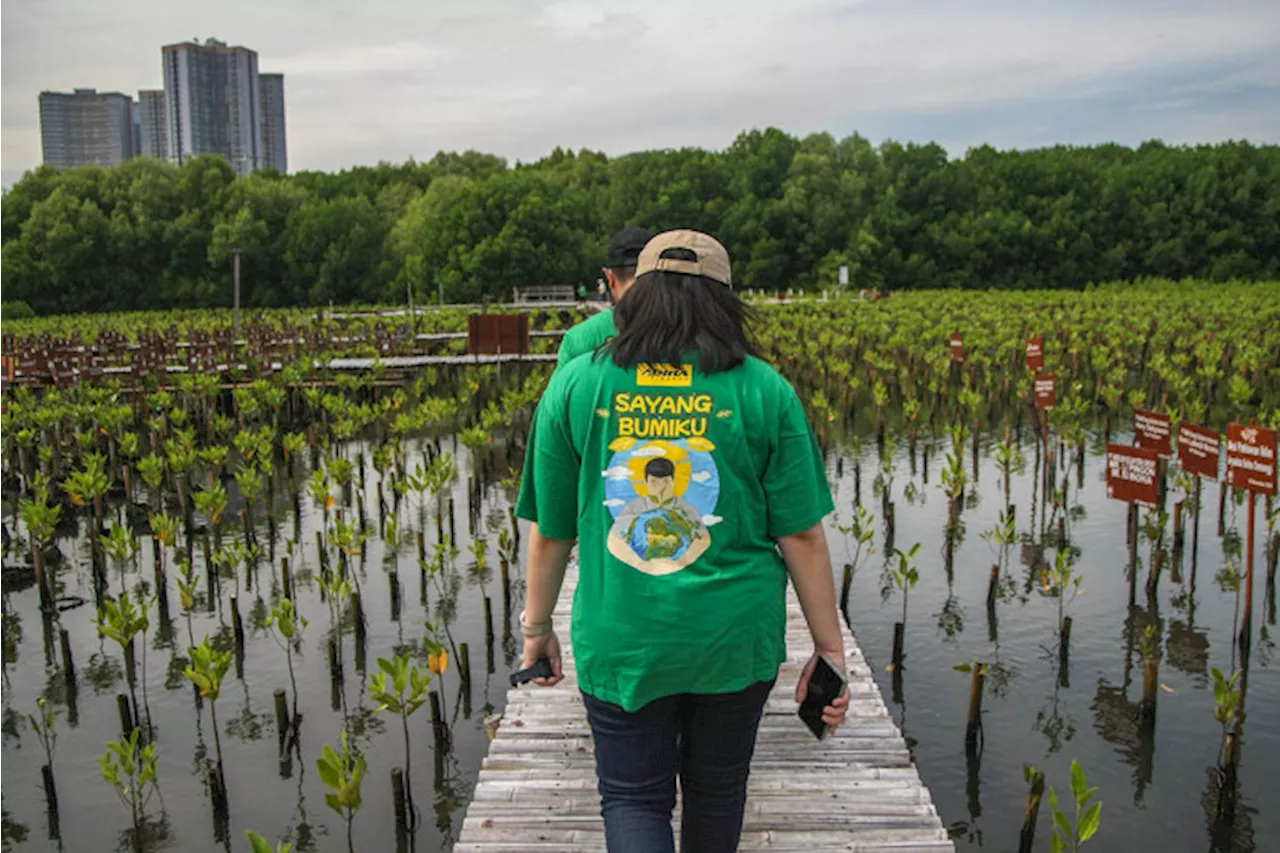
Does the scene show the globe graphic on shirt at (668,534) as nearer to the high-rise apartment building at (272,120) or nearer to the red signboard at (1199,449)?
the red signboard at (1199,449)

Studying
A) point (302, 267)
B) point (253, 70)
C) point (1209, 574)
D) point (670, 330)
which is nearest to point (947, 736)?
point (1209, 574)

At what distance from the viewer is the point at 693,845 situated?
8.94ft

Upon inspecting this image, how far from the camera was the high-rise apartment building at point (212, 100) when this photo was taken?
15062 cm

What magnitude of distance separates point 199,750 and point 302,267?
49.3 metres

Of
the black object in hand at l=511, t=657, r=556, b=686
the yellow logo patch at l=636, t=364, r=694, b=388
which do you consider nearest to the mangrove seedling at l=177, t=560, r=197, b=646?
the black object in hand at l=511, t=657, r=556, b=686

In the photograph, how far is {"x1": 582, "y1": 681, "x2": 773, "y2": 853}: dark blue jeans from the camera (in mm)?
2551

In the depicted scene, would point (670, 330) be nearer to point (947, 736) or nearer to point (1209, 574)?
point (947, 736)

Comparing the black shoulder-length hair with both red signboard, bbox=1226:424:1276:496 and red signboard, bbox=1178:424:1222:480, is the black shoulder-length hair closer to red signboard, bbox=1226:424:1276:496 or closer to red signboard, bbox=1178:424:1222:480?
red signboard, bbox=1226:424:1276:496

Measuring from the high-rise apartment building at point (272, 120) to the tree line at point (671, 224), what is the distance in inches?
4468

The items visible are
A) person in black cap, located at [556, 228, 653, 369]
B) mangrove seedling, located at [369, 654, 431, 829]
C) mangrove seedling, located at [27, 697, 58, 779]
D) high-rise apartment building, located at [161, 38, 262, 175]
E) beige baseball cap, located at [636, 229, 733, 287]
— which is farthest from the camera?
high-rise apartment building, located at [161, 38, 262, 175]

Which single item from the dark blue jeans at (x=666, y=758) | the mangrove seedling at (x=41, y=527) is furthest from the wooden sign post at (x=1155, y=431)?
the mangrove seedling at (x=41, y=527)

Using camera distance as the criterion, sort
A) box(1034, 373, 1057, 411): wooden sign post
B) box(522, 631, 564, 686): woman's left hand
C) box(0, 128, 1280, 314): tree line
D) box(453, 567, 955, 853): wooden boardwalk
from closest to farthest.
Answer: box(522, 631, 564, 686): woman's left hand < box(453, 567, 955, 853): wooden boardwalk < box(1034, 373, 1057, 411): wooden sign post < box(0, 128, 1280, 314): tree line

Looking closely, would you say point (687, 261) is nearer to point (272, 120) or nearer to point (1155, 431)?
point (1155, 431)

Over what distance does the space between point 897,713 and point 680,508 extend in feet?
14.6
